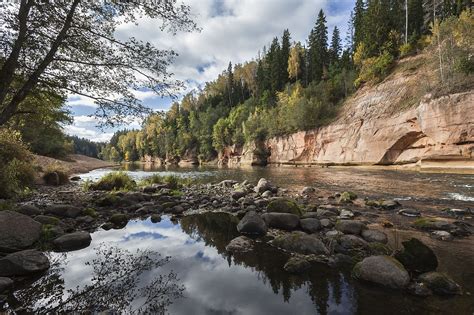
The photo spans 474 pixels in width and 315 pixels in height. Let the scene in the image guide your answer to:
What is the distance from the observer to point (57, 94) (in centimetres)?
730

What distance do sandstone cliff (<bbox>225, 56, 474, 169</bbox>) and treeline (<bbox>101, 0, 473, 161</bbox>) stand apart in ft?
12.2

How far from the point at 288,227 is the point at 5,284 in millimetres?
6501

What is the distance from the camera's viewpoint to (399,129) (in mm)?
32125

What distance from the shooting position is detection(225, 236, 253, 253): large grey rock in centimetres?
646

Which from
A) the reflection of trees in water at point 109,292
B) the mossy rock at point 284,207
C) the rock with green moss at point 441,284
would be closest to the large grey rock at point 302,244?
the rock with green moss at point 441,284

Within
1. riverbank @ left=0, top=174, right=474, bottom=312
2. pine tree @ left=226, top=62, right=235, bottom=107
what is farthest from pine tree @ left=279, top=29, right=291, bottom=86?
riverbank @ left=0, top=174, right=474, bottom=312

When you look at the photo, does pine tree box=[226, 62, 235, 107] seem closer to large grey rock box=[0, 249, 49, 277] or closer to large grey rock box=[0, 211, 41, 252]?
large grey rock box=[0, 211, 41, 252]

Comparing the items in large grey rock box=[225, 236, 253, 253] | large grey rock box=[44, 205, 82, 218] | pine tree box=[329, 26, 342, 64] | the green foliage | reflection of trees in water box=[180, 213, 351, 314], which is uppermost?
pine tree box=[329, 26, 342, 64]


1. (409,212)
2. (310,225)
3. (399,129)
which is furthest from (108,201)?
(399,129)

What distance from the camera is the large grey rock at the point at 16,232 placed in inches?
217

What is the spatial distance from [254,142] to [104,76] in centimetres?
5679

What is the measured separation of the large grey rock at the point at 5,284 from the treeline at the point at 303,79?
462 cm

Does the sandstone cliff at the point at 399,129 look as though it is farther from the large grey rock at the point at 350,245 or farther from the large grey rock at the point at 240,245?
the large grey rock at the point at 240,245

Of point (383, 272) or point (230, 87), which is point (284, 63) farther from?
point (383, 272)
